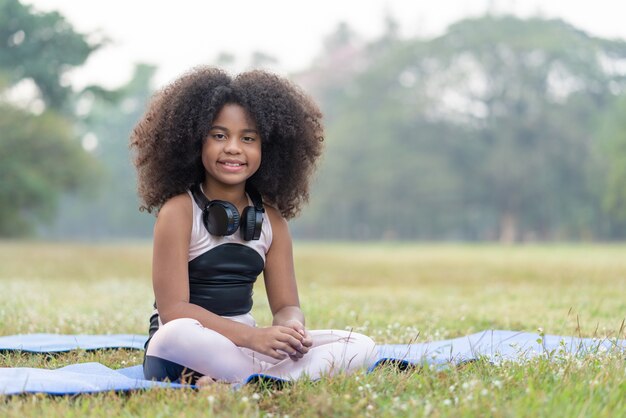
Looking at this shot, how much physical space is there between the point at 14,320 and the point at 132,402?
408 centimetres

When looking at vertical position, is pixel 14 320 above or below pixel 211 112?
below

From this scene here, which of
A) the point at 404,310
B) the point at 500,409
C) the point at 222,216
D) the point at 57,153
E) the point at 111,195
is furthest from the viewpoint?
the point at 111,195

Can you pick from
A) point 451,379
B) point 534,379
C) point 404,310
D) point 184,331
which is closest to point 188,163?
point 184,331

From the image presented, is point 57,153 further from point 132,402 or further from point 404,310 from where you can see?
point 132,402

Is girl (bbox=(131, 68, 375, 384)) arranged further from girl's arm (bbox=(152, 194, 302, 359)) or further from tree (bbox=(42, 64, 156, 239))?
tree (bbox=(42, 64, 156, 239))

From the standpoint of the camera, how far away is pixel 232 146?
4246mm

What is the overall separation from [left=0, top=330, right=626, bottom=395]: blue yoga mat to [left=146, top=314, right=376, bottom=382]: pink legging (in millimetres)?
164

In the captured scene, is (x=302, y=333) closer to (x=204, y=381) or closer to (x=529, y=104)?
(x=204, y=381)

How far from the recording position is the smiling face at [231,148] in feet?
13.9

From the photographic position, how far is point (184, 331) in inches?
150

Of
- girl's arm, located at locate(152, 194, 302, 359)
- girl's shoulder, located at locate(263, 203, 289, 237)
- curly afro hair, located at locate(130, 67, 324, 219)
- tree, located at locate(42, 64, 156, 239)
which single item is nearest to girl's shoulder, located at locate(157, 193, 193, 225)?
girl's arm, located at locate(152, 194, 302, 359)

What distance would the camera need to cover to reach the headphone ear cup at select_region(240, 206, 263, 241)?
14.0 ft

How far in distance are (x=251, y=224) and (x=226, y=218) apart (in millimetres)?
153

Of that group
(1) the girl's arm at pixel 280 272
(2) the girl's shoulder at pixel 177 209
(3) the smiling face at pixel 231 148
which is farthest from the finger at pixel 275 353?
(3) the smiling face at pixel 231 148
